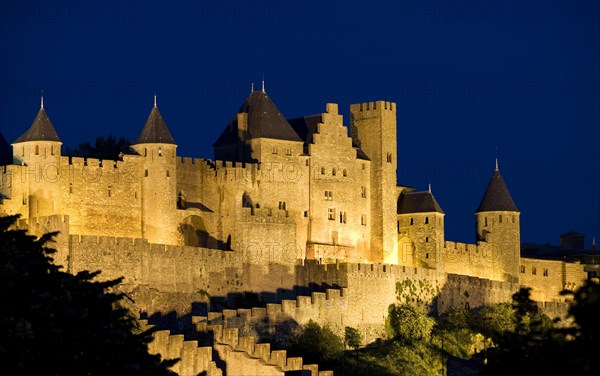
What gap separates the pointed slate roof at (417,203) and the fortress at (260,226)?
79mm

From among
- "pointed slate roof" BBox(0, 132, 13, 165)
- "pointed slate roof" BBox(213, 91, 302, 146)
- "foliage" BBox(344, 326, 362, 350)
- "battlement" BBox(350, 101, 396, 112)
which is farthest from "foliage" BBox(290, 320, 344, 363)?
"battlement" BBox(350, 101, 396, 112)

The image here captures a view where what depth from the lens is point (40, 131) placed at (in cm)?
7362

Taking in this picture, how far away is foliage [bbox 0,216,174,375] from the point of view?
39103 millimetres

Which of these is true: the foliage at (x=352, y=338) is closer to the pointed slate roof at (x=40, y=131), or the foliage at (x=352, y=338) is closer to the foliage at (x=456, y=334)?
the foliage at (x=456, y=334)

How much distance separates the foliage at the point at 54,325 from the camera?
39.1 meters

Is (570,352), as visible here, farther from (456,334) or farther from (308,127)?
(308,127)

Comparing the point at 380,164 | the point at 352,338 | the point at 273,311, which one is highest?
the point at 380,164

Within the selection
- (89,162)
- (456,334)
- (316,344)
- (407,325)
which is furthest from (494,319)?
(89,162)

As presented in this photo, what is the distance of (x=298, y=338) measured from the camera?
Answer: 73.2 m

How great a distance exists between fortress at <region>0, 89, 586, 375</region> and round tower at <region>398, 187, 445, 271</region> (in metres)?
0.07

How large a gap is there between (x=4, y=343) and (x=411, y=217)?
170ft

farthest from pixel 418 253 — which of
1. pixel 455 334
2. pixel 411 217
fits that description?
pixel 455 334

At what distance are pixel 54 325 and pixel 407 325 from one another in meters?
40.0

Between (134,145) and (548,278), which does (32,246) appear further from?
(548,278)
